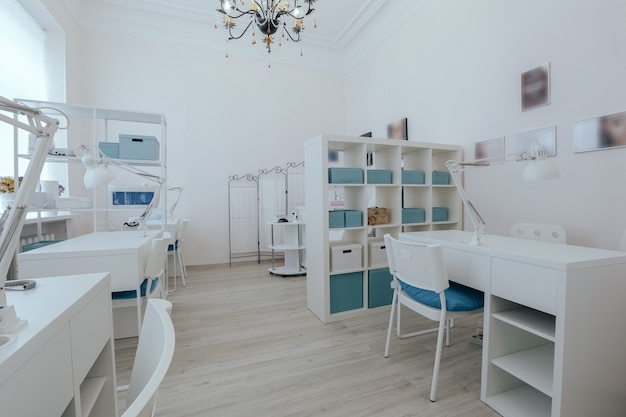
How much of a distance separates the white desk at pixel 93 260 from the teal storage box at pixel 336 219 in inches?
61.2

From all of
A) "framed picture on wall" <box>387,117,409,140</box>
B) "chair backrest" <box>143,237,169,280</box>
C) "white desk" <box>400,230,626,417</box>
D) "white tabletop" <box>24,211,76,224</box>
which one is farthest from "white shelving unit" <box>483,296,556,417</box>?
"white tabletop" <box>24,211,76,224</box>

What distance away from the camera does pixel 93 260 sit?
6.02 ft

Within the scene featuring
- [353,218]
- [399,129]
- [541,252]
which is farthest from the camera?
[399,129]

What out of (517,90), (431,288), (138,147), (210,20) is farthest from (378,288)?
(210,20)

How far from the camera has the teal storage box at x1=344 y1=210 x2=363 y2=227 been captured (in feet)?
9.50

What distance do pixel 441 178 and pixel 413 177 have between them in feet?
1.29

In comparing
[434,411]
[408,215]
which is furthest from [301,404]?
[408,215]

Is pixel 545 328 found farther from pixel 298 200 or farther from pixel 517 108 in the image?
pixel 298 200

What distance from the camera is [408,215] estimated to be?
10.3 feet

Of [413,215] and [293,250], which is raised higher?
[413,215]

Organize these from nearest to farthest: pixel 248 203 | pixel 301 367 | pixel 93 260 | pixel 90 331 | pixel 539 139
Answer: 1. pixel 90 331
2. pixel 93 260
3. pixel 301 367
4. pixel 539 139
5. pixel 248 203

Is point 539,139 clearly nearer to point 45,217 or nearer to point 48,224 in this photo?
point 45,217

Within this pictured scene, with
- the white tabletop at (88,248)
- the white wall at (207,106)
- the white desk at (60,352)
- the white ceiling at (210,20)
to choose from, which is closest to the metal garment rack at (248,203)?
the white wall at (207,106)

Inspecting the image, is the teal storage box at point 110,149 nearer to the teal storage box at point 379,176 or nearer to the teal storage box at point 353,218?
the teal storage box at point 353,218
